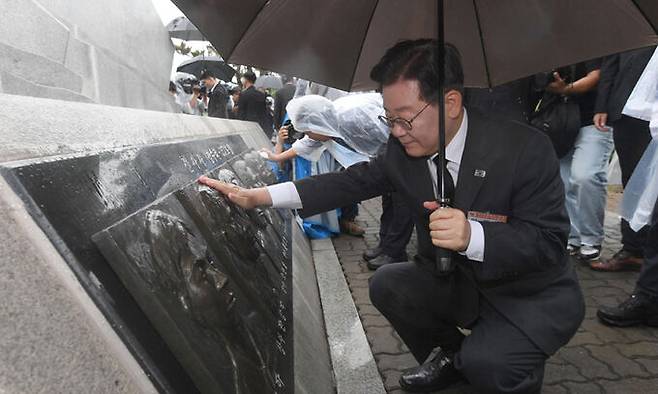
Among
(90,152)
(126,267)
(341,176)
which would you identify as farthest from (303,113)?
(126,267)

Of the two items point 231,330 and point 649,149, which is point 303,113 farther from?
point 231,330

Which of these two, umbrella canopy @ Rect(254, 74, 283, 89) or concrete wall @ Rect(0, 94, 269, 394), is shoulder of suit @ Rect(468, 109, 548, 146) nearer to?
concrete wall @ Rect(0, 94, 269, 394)

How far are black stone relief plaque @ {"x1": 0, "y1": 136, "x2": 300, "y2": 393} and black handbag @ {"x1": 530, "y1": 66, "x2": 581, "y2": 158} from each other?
2676mm

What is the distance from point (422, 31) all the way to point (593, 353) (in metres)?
1.96

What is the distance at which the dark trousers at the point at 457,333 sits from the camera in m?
1.72

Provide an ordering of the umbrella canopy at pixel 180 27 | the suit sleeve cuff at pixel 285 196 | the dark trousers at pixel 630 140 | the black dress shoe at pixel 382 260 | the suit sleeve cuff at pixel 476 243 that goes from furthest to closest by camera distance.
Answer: the umbrella canopy at pixel 180 27
the black dress shoe at pixel 382 260
the dark trousers at pixel 630 140
the suit sleeve cuff at pixel 285 196
the suit sleeve cuff at pixel 476 243

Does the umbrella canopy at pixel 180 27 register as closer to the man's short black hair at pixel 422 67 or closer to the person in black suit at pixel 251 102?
the person in black suit at pixel 251 102

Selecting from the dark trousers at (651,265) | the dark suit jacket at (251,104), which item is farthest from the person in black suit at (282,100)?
the dark trousers at (651,265)

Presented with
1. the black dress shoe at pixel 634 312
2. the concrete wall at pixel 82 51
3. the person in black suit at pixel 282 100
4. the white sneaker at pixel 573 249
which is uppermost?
the concrete wall at pixel 82 51

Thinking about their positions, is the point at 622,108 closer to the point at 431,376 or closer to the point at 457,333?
the point at 457,333

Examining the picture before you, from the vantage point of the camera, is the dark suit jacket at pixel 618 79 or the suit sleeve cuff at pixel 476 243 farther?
the dark suit jacket at pixel 618 79

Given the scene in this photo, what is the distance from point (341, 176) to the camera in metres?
2.21

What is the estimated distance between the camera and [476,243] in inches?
63.3

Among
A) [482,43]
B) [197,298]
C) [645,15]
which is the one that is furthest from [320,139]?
[197,298]
